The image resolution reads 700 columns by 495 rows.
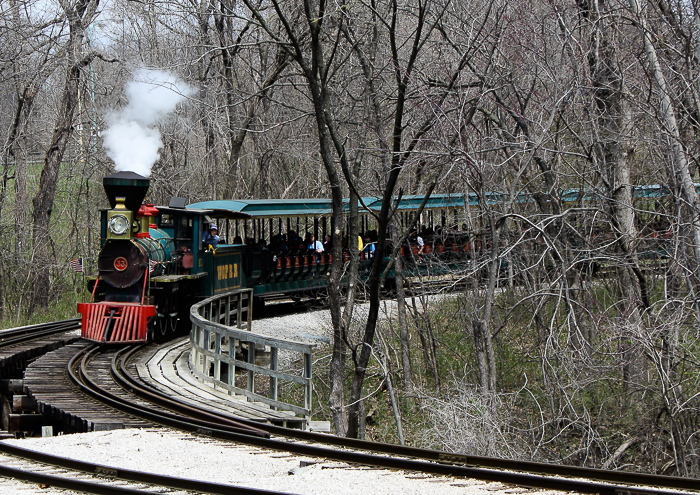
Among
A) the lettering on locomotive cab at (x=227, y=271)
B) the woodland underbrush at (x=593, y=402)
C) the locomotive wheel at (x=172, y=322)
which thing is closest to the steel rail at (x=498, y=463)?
the woodland underbrush at (x=593, y=402)

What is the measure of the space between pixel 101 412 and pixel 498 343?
30.5 ft

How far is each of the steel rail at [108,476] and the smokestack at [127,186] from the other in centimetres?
748

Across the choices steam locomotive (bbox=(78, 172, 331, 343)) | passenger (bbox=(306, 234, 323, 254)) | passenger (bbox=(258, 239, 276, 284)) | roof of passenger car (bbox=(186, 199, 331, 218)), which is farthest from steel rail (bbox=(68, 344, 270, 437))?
passenger (bbox=(306, 234, 323, 254))

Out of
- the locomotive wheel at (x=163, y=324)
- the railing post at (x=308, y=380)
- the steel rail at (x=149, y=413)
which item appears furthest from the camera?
the locomotive wheel at (x=163, y=324)

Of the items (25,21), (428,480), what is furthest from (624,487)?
(25,21)

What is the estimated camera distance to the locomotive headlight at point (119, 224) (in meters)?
13.8

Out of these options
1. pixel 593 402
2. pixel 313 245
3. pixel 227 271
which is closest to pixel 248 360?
pixel 593 402

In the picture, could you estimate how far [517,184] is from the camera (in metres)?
12.9

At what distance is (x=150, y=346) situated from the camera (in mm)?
14234

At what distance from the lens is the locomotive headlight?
13.8m

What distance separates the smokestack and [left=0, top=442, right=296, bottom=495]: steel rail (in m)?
7.48

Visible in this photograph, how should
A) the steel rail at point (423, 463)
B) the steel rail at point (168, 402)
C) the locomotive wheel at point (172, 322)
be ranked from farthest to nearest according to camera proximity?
the locomotive wheel at point (172, 322) → the steel rail at point (168, 402) → the steel rail at point (423, 463)

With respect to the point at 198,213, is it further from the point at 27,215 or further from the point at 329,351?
the point at 27,215

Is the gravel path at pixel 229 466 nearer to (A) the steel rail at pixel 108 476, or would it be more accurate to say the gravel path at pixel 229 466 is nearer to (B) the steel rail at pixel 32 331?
(A) the steel rail at pixel 108 476
